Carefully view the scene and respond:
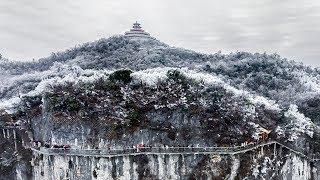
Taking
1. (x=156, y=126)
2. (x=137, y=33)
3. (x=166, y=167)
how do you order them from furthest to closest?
(x=137, y=33)
(x=156, y=126)
(x=166, y=167)

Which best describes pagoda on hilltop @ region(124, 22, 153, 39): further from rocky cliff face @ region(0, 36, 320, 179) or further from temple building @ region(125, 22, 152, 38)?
rocky cliff face @ region(0, 36, 320, 179)

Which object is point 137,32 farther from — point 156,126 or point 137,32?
point 156,126

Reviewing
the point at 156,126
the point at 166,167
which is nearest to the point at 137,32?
the point at 156,126

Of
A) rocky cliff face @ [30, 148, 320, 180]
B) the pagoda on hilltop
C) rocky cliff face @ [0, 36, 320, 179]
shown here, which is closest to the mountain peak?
the pagoda on hilltop

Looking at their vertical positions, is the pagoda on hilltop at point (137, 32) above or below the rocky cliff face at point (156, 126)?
above

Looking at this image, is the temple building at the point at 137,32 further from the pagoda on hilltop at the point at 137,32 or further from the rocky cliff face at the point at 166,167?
the rocky cliff face at the point at 166,167

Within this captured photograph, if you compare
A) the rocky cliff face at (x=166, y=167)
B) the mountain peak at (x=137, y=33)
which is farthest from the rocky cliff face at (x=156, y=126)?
the mountain peak at (x=137, y=33)

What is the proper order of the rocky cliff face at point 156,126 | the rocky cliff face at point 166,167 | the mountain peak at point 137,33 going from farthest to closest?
the mountain peak at point 137,33
the rocky cliff face at point 156,126
the rocky cliff face at point 166,167

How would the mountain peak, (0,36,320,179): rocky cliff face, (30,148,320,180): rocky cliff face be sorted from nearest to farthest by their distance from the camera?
(30,148,320,180): rocky cliff face → (0,36,320,179): rocky cliff face → the mountain peak
